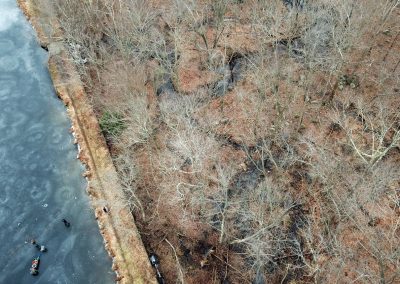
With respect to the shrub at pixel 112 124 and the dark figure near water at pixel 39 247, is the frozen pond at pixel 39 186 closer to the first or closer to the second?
the dark figure near water at pixel 39 247

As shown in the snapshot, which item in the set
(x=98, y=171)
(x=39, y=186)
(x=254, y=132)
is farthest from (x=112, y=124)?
(x=254, y=132)

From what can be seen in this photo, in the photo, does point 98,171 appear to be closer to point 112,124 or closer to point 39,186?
point 112,124

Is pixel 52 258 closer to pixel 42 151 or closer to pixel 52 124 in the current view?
pixel 42 151

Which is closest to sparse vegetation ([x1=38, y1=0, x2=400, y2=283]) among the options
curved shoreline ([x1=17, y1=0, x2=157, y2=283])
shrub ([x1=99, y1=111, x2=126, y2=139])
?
shrub ([x1=99, y1=111, x2=126, y2=139])

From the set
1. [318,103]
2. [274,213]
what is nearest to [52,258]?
[274,213]

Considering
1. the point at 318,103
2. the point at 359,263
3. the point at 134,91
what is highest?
the point at 134,91

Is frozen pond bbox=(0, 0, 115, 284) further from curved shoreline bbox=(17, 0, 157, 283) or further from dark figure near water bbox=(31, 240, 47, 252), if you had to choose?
curved shoreline bbox=(17, 0, 157, 283)

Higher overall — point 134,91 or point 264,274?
point 134,91
